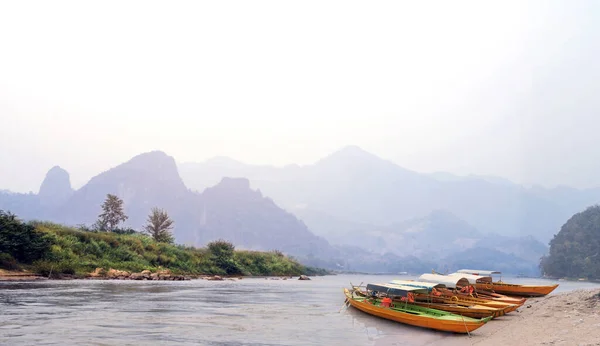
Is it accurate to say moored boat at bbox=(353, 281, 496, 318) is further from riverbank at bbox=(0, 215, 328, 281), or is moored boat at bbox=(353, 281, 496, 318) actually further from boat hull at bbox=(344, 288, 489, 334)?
riverbank at bbox=(0, 215, 328, 281)

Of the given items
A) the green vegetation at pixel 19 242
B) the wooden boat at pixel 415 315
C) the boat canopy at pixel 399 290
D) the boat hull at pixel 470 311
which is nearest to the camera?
the wooden boat at pixel 415 315

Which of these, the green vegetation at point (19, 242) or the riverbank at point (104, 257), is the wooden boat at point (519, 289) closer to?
the riverbank at point (104, 257)

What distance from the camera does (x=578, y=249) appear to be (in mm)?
135375

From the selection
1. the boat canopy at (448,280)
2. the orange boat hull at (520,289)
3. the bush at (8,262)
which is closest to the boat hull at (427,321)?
the boat canopy at (448,280)

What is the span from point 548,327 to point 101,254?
172 feet

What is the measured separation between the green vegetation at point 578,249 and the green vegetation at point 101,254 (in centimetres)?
9987

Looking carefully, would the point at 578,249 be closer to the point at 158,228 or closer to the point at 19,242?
the point at 158,228

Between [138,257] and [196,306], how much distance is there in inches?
1416

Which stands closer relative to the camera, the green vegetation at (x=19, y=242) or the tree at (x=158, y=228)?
the green vegetation at (x=19, y=242)

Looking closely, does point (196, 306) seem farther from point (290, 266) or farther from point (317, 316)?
point (290, 266)

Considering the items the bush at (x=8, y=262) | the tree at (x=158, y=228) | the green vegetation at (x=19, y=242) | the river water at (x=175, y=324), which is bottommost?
the river water at (x=175, y=324)

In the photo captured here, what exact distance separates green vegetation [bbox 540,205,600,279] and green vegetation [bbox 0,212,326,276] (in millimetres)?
99867

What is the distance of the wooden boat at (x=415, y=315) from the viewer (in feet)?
68.7

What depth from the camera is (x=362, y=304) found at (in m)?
29.0
